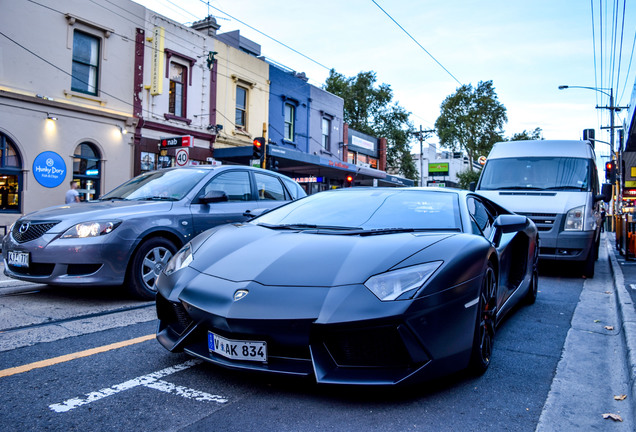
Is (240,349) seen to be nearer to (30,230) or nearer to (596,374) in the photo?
(596,374)

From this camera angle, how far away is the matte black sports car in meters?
2.56

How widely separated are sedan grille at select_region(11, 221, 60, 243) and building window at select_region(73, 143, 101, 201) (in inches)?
443

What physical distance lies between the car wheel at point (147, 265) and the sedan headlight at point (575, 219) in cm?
588

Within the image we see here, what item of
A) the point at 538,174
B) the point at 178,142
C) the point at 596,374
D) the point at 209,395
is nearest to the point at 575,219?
the point at 538,174

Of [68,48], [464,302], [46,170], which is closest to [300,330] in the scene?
[464,302]

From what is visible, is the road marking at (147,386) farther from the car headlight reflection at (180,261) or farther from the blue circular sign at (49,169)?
the blue circular sign at (49,169)

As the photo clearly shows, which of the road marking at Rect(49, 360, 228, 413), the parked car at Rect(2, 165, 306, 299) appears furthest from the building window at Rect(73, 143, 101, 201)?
the road marking at Rect(49, 360, 228, 413)

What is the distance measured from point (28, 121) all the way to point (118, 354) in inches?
523

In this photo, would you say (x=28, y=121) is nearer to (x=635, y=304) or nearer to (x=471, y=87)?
(x=635, y=304)

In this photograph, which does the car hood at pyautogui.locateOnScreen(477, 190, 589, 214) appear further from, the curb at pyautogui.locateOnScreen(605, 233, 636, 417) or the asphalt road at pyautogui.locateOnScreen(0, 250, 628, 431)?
the asphalt road at pyautogui.locateOnScreen(0, 250, 628, 431)

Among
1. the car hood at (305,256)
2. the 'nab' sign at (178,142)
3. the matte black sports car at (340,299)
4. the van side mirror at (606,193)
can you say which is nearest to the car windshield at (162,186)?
the matte black sports car at (340,299)

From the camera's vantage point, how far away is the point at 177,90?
1886 cm

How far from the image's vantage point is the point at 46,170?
14.8 m

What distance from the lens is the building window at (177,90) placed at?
18594 millimetres
